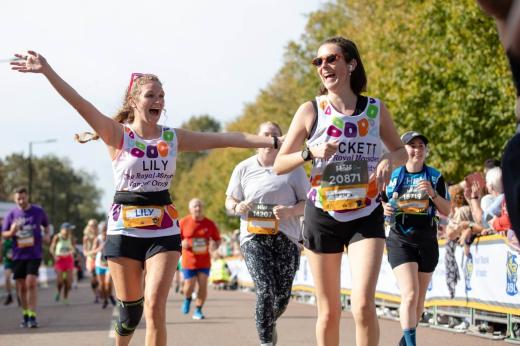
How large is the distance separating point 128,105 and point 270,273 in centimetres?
249

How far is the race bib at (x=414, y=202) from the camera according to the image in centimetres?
996

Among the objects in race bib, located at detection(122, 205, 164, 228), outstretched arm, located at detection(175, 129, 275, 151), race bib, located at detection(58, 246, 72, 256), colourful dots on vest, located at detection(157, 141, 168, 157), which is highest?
race bib, located at detection(58, 246, 72, 256)

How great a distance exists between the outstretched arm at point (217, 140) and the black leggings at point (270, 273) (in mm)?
2095

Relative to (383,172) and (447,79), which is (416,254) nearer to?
(383,172)

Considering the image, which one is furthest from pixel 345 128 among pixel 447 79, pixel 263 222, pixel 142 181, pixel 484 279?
pixel 447 79

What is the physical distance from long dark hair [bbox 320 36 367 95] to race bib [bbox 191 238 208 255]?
11.8 metres

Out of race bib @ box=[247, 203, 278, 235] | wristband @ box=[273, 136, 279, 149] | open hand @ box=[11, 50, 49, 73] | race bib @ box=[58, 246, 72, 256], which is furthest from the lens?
race bib @ box=[58, 246, 72, 256]

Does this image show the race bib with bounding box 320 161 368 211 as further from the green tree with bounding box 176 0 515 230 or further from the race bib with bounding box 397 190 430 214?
the green tree with bounding box 176 0 515 230

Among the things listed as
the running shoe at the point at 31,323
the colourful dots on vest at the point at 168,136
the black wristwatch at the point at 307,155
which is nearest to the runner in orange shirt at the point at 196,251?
the running shoe at the point at 31,323

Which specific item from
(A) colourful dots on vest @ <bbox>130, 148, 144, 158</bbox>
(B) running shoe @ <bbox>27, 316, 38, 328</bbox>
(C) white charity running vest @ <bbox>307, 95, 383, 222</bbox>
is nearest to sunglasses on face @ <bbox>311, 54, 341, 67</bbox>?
(C) white charity running vest @ <bbox>307, 95, 383, 222</bbox>

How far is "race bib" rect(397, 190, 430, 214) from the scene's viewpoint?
392 inches

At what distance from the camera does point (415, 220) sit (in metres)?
10.0

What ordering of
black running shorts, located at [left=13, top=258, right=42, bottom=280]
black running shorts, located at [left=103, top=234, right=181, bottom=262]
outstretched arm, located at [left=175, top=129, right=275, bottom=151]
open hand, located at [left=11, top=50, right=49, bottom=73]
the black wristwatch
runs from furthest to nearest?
black running shorts, located at [left=13, top=258, right=42, bottom=280], outstretched arm, located at [left=175, top=129, right=275, bottom=151], black running shorts, located at [left=103, top=234, right=181, bottom=262], open hand, located at [left=11, top=50, right=49, bottom=73], the black wristwatch

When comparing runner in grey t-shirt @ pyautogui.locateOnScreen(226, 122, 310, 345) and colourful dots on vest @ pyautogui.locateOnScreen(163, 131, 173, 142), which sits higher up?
colourful dots on vest @ pyautogui.locateOnScreen(163, 131, 173, 142)
